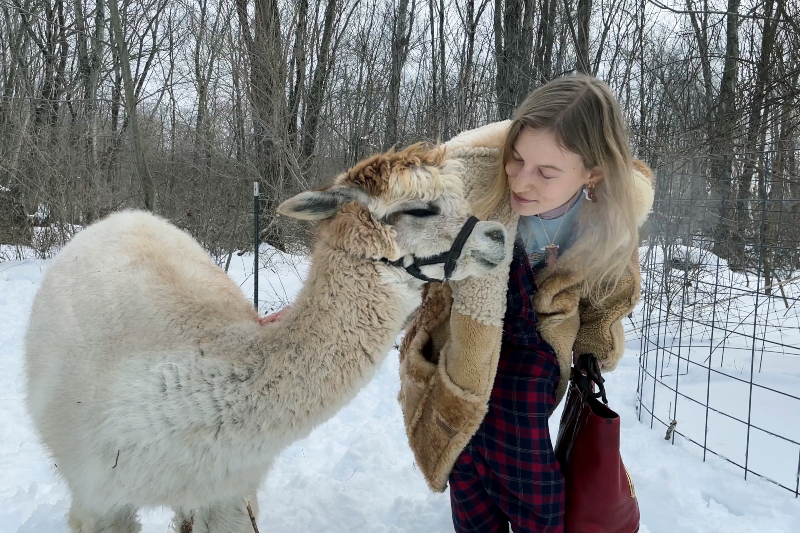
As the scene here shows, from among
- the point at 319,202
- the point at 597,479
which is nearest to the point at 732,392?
the point at 597,479

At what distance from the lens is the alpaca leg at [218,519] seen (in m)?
2.47

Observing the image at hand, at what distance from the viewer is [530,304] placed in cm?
207

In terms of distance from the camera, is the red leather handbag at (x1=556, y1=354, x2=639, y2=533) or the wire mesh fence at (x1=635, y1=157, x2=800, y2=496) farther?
the wire mesh fence at (x1=635, y1=157, x2=800, y2=496)

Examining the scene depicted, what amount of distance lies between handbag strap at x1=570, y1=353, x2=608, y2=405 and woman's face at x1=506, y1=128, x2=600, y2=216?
63 centimetres

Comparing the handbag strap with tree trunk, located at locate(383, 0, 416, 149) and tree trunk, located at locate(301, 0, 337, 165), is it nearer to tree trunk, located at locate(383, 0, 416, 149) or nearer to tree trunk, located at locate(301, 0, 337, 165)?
tree trunk, located at locate(301, 0, 337, 165)

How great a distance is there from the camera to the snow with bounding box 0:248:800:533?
295cm

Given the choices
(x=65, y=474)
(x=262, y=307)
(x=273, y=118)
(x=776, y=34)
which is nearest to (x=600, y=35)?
(x=776, y=34)

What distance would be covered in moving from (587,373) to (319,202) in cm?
123

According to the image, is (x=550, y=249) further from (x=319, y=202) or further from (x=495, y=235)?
(x=319, y=202)

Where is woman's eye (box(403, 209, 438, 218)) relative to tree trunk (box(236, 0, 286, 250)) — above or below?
below

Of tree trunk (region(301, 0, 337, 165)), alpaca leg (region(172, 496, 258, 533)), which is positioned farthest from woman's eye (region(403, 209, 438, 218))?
tree trunk (region(301, 0, 337, 165))

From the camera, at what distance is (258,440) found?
73.1 inches

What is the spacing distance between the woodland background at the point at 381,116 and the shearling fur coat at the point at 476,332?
7.82 feet

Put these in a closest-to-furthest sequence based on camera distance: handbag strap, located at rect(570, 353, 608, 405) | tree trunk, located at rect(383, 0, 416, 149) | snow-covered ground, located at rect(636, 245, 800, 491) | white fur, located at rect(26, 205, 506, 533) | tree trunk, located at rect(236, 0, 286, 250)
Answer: white fur, located at rect(26, 205, 506, 533) → handbag strap, located at rect(570, 353, 608, 405) → snow-covered ground, located at rect(636, 245, 800, 491) → tree trunk, located at rect(236, 0, 286, 250) → tree trunk, located at rect(383, 0, 416, 149)
